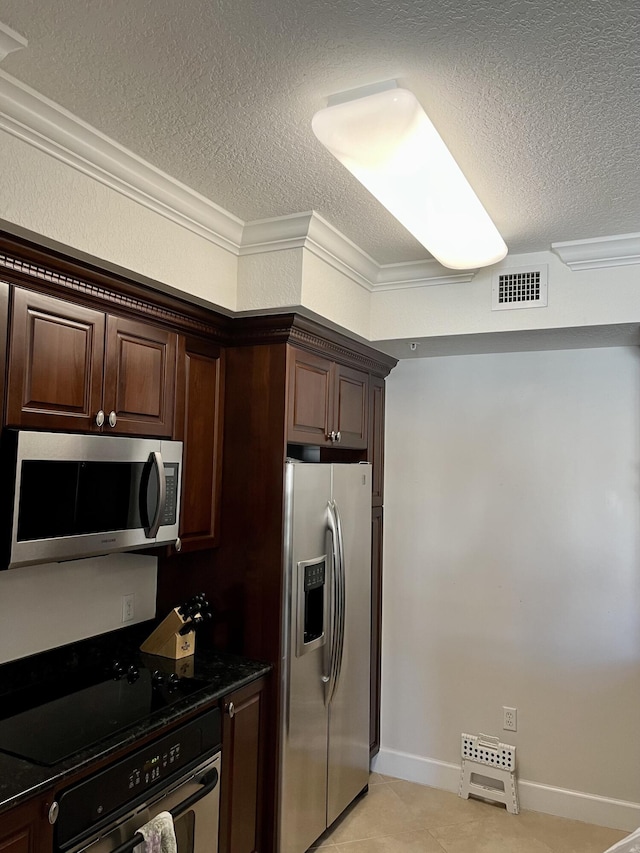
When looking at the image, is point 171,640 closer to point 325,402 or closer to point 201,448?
point 201,448

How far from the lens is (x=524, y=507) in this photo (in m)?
3.27

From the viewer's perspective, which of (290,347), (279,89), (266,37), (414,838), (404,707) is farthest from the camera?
(404,707)

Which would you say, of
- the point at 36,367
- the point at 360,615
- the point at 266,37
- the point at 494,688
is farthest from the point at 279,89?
the point at 494,688

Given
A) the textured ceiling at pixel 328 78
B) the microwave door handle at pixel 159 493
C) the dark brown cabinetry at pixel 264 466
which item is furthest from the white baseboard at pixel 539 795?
the textured ceiling at pixel 328 78

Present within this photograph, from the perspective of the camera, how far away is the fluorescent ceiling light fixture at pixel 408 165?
1.57 meters

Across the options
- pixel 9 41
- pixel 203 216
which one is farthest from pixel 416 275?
pixel 9 41

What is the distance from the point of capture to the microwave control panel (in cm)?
235

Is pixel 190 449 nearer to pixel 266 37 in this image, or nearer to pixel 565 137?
pixel 266 37

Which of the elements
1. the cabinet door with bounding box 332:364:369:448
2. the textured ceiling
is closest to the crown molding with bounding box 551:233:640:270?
the textured ceiling

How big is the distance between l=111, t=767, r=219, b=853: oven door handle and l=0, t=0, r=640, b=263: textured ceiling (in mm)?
2036

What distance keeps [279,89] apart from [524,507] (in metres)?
2.38

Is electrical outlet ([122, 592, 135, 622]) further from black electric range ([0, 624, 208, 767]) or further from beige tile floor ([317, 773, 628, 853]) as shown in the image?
beige tile floor ([317, 773, 628, 853])

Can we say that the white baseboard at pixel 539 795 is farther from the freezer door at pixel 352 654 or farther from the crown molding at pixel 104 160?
the crown molding at pixel 104 160

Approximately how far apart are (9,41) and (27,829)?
188 cm
